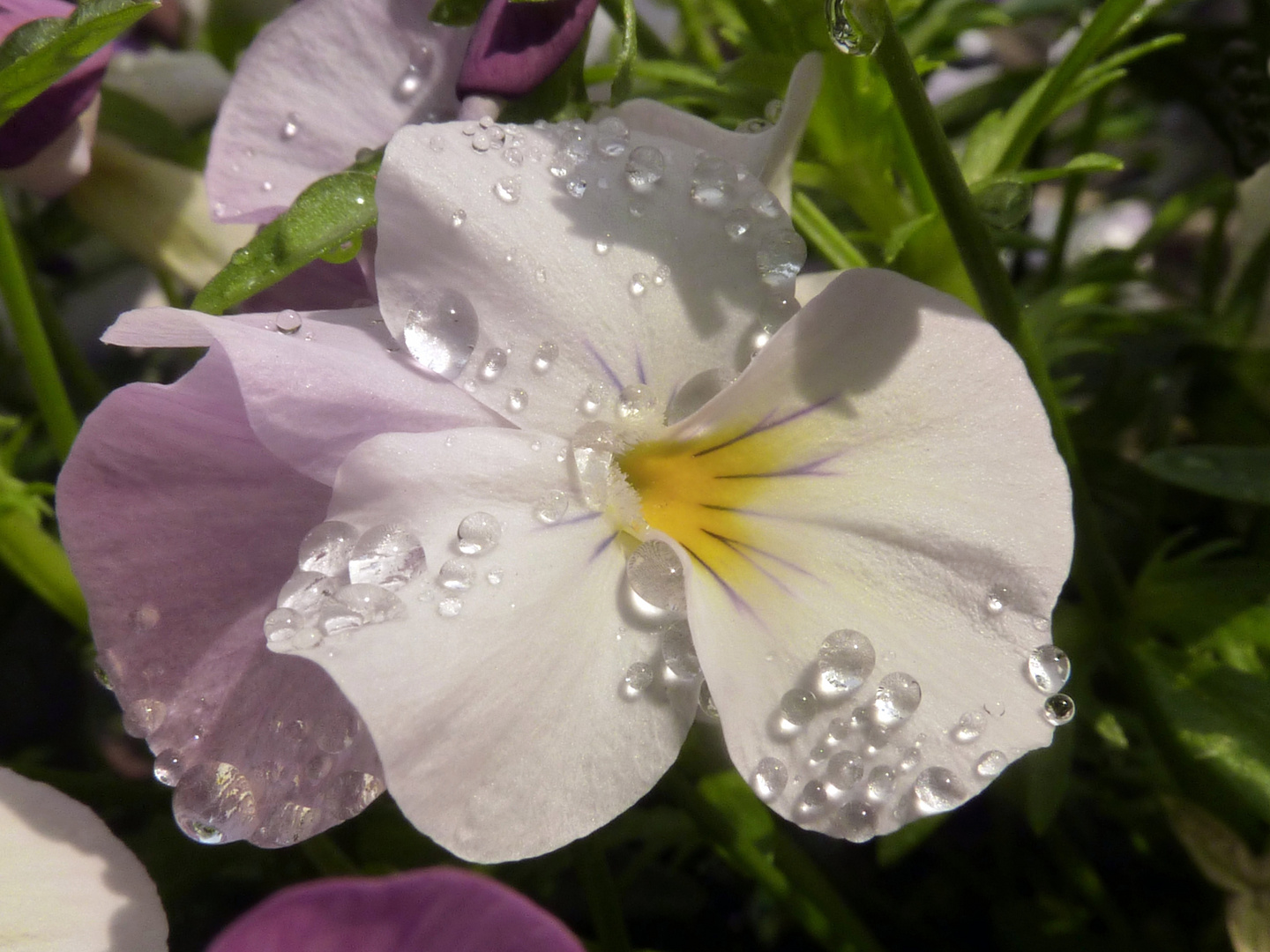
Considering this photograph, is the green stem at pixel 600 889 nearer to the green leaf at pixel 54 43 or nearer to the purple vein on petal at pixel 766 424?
the purple vein on petal at pixel 766 424

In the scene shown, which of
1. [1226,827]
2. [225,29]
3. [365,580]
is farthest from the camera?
[225,29]

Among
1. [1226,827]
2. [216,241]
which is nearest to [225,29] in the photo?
[216,241]

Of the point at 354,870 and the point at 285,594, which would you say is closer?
the point at 285,594

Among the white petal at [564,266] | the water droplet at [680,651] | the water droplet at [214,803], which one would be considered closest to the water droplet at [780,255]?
the white petal at [564,266]

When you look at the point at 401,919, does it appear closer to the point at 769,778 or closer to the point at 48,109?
the point at 769,778

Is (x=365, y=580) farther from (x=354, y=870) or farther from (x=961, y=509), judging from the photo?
(x=354, y=870)

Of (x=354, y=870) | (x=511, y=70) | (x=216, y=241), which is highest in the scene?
(x=511, y=70)
